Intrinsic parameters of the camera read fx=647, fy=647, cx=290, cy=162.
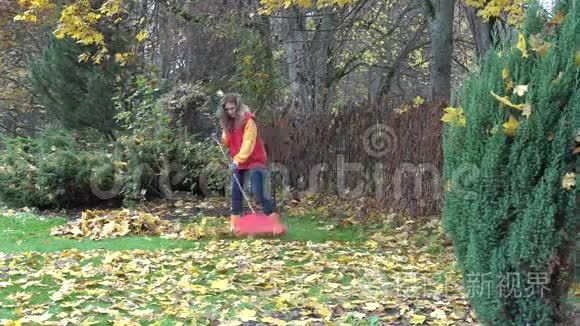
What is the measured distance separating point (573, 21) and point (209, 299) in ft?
9.42

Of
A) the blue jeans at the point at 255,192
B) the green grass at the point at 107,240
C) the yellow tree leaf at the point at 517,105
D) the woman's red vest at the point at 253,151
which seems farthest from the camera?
the woman's red vest at the point at 253,151

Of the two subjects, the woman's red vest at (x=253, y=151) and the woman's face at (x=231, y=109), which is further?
the woman's red vest at (x=253, y=151)

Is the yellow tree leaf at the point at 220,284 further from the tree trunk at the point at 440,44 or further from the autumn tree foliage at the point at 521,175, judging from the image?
the tree trunk at the point at 440,44

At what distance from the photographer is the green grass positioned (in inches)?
268

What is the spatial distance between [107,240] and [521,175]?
5.39m

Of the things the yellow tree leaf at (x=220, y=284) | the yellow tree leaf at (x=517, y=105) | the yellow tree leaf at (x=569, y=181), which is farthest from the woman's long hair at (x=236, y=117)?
the yellow tree leaf at (x=569, y=181)

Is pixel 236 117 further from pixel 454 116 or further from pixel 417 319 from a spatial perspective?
pixel 454 116

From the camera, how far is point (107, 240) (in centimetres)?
730

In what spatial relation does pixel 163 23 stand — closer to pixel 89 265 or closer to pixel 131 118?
pixel 131 118

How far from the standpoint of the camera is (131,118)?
12.8m

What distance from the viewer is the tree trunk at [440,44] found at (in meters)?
9.52

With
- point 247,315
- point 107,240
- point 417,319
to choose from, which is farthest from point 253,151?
point 417,319

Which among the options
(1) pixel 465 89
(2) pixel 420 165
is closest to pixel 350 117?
(2) pixel 420 165

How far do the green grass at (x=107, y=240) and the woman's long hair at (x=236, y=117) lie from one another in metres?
1.44
